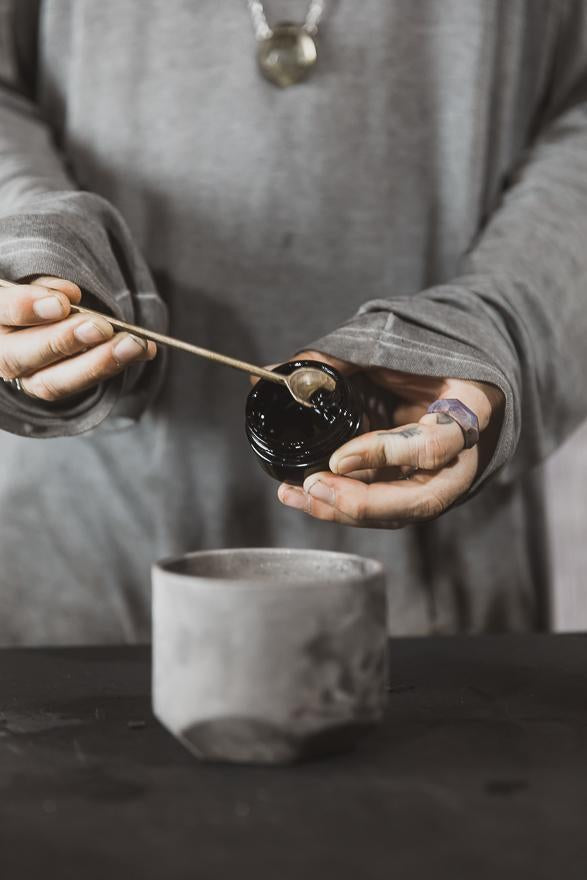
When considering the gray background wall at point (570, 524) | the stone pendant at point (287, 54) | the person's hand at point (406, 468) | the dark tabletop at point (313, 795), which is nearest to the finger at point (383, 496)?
the person's hand at point (406, 468)

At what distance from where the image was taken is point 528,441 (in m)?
0.80

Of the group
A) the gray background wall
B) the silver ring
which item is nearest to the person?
the silver ring

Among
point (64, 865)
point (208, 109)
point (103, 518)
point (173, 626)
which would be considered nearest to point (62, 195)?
point (208, 109)

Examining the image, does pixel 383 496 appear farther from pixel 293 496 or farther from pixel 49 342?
pixel 49 342

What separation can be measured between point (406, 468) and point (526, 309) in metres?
0.19

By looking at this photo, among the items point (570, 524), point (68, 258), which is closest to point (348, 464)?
point (68, 258)

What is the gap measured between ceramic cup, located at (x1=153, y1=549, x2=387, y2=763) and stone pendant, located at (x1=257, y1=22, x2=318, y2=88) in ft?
1.78

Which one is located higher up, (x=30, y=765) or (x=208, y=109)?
(x=208, y=109)

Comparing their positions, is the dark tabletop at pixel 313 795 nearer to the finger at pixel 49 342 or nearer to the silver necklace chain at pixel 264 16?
the finger at pixel 49 342

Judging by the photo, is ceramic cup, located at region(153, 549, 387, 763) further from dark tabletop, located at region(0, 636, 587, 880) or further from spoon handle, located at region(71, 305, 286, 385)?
spoon handle, located at region(71, 305, 286, 385)

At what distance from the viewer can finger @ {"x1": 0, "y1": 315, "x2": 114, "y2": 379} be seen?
590mm

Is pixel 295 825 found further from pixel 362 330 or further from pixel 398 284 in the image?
pixel 398 284

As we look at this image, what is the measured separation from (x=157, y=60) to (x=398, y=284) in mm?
294

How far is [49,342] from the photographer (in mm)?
595
